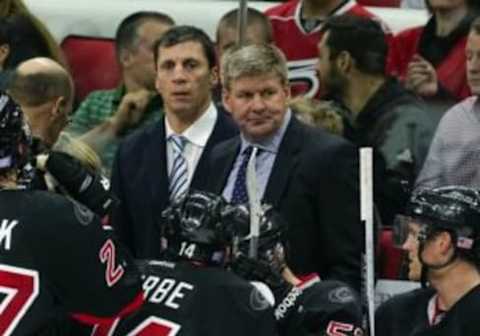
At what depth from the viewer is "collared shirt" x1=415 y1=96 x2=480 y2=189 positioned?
7.66m

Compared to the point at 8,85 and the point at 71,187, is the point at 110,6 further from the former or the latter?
the point at 71,187

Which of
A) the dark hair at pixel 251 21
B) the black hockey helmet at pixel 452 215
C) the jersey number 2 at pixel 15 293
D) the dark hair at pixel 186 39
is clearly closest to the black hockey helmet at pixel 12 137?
the jersey number 2 at pixel 15 293

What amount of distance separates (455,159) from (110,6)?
6.67 ft

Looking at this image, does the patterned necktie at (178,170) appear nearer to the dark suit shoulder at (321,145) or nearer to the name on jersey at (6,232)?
the dark suit shoulder at (321,145)

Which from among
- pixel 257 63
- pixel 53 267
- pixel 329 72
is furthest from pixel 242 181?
pixel 53 267

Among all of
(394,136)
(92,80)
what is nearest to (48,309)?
(394,136)

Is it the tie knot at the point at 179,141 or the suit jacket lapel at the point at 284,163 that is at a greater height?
the suit jacket lapel at the point at 284,163

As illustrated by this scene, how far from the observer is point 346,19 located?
27.1 feet

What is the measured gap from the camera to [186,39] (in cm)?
801

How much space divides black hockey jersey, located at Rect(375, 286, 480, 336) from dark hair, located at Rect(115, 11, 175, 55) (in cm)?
254

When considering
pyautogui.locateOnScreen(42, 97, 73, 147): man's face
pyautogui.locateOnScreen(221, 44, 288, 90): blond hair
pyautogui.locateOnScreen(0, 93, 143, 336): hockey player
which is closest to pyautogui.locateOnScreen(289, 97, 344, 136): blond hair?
pyautogui.locateOnScreen(221, 44, 288, 90): blond hair

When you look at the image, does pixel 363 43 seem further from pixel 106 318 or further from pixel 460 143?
pixel 106 318

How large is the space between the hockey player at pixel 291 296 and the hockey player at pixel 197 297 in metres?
0.14

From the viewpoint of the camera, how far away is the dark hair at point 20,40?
872 centimetres
